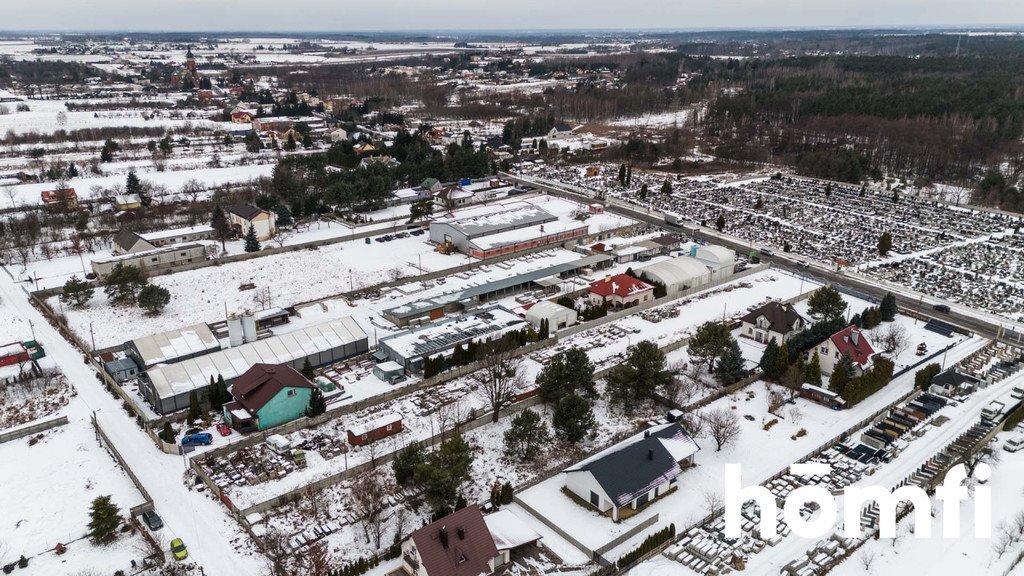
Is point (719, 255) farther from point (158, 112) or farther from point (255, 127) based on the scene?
point (158, 112)

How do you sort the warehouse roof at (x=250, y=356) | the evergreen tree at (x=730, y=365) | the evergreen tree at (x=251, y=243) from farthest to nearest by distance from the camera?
the evergreen tree at (x=251, y=243) < the evergreen tree at (x=730, y=365) < the warehouse roof at (x=250, y=356)

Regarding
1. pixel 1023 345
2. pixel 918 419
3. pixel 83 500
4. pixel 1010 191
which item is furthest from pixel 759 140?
pixel 83 500

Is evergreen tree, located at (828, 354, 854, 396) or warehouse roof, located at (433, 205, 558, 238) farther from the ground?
warehouse roof, located at (433, 205, 558, 238)

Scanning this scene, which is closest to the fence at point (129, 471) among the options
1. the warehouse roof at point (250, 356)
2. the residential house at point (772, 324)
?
the warehouse roof at point (250, 356)

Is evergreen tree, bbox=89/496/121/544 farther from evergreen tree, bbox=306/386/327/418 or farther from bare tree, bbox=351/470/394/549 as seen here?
evergreen tree, bbox=306/386/327/418

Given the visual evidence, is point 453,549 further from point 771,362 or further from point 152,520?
point 771,362

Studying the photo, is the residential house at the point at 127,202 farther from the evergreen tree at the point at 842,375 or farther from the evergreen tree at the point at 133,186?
the evergreen tree at the point at 842,375

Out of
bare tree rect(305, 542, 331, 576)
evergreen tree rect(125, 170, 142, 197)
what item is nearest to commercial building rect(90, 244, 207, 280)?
evergreen tree rect(125, 170, 142, 197)
